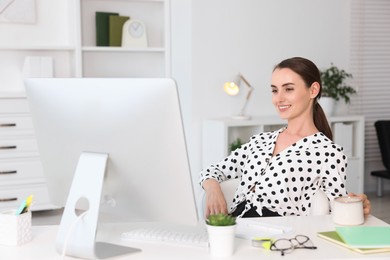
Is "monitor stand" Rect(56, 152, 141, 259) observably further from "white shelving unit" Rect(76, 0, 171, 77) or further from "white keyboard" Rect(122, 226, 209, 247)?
"white shelving unit" Rect(76, 0, 171, 77)

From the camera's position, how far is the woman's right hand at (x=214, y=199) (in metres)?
2.42

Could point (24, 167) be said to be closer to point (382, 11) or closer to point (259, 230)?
point (259, 230)

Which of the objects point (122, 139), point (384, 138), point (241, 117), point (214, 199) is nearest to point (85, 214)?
point (122, 139)

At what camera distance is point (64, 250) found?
1772 millimetres

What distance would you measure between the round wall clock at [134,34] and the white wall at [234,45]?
0.90 feet

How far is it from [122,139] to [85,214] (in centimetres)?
24

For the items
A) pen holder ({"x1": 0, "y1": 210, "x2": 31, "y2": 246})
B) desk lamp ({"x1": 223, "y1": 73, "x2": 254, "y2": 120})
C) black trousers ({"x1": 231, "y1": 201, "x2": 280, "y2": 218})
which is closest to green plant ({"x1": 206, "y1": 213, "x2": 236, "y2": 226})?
pen holder ({"x1": 0, "y1": 210, "x2": 31, "y2": 246})

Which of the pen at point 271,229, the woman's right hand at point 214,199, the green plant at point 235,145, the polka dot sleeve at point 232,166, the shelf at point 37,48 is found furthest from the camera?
the green plant at point 235,145

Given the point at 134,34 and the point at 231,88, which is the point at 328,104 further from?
the point at 134,34

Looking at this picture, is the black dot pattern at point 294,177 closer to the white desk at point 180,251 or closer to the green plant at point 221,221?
the white desk at point 180,251

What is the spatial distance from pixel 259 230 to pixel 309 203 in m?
0.53

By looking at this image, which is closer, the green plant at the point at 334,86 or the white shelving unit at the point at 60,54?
the white shelving unit at the point at 60,54

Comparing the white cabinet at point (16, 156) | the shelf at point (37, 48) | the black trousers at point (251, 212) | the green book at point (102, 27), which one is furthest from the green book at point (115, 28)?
the black trousers at point (251, 212)

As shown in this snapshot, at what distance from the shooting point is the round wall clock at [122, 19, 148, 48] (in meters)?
5.44
